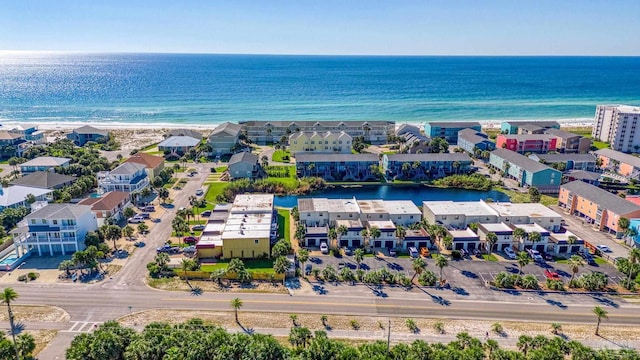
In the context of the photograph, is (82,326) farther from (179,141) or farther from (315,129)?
(315,129)

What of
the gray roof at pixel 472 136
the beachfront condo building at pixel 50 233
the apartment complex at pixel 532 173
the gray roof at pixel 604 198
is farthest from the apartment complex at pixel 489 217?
the beachfront condo building at pixel 50 233

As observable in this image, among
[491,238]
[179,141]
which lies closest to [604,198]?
[491,238]

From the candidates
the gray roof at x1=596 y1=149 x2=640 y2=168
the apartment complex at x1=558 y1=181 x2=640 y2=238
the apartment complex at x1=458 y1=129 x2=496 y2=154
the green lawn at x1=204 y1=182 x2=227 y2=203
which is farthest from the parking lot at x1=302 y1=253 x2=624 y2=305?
the apartment complex at x1=458 y1=129 x2=496 y2=154

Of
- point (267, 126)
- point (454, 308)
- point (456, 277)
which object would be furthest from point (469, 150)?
point (454, 308)

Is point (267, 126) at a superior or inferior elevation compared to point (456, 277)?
superior

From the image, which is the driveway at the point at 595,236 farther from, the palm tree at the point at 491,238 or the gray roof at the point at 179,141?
the gray roof at the point at 179,141

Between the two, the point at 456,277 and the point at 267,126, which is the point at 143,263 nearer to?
the point at 456,277
